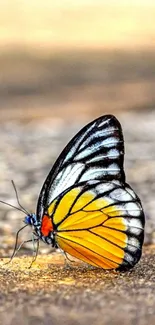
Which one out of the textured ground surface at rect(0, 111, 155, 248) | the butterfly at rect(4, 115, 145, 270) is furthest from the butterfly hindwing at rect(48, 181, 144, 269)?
the textured ground surface at rect(0, 111, 155, 248)

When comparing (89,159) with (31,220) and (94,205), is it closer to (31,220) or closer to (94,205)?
(94,205)

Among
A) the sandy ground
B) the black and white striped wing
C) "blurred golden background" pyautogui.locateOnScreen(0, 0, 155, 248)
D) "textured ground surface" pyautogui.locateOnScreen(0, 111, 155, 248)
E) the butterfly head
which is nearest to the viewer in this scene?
the sandy ground

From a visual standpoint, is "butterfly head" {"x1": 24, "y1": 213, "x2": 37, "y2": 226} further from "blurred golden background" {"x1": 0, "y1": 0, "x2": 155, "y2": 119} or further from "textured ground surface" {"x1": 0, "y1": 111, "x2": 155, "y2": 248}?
"blurred golden background" {"x1": 0, "y1": 0, "x2": 155, "y2": 119}

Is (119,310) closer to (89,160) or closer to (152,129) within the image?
(89,160)

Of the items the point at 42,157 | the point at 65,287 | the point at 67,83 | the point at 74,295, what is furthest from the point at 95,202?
the point at 67,83

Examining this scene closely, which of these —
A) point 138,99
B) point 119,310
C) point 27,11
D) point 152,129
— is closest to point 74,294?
point 119,310

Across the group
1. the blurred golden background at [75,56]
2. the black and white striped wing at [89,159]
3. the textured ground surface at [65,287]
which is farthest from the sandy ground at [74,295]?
the blurred golden background at [75,56]
